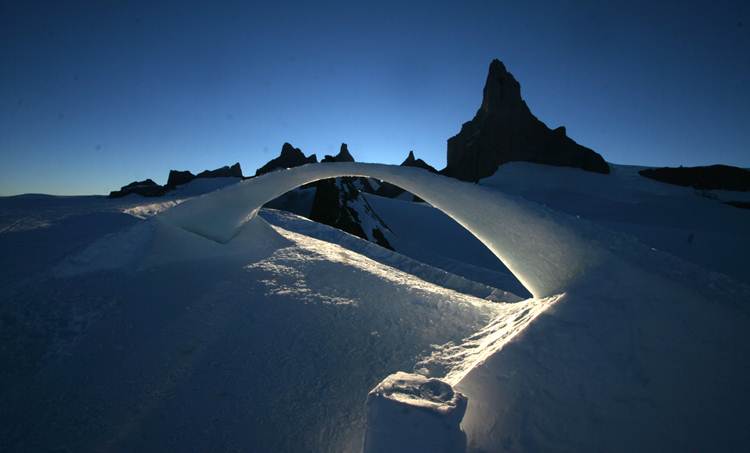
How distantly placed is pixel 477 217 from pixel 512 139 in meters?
23.3

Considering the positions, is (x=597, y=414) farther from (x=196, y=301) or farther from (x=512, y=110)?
(x=512, y=110)

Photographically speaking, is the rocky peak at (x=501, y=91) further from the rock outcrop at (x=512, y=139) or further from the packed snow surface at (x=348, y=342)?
the packed snow surface at (x=348, y=342)

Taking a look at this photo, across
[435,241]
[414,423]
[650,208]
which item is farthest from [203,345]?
[650,208]

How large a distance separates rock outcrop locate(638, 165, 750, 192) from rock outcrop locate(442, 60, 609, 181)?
3.60 meters

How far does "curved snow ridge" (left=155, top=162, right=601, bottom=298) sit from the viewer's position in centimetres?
327

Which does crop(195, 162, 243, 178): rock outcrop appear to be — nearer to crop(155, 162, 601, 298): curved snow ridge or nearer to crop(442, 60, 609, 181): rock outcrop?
crop(442, 60, 609, 181): rock outcrop

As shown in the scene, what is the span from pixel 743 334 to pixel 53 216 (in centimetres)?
706

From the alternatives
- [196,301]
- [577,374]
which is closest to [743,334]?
[577,374]

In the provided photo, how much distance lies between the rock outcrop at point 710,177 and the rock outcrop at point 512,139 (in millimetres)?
3596

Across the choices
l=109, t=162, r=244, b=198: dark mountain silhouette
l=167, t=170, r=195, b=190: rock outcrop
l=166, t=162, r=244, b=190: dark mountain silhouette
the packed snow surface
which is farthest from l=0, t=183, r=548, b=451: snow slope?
l=167, t=170, r=195, b=190: rock outcrop

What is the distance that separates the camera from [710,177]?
20.3m

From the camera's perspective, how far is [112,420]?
226cm

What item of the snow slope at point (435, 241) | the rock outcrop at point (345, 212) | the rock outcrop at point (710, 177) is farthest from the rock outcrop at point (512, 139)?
the rock outcrop at point (345, 212)

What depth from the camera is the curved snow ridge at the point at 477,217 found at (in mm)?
3270
